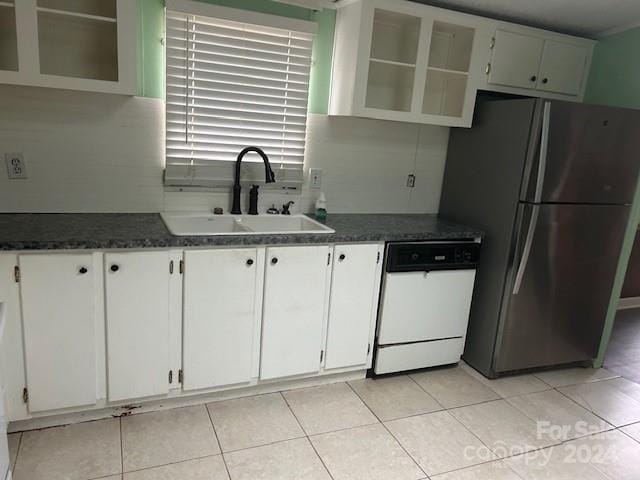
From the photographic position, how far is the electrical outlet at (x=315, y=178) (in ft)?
9.52

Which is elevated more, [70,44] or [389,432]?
[70,44]

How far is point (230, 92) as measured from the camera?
2.60 metres

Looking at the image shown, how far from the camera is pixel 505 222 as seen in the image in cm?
271

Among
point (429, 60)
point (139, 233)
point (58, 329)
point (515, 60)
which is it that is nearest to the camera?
point (58, 329)

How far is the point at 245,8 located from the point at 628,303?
4.27 metres

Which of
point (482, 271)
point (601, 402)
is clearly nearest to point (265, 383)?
point (482, 271)

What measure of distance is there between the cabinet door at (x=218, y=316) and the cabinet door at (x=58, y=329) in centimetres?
41

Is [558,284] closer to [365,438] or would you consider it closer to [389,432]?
[389,432]

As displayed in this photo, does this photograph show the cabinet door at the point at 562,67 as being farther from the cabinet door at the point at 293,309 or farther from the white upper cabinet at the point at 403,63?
the cabinet door at the point at 293,309

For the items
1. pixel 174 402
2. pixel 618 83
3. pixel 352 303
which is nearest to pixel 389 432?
pixel 352 303

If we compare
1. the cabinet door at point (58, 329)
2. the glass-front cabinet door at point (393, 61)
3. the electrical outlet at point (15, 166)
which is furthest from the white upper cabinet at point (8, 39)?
the glass-front cabinet door at point (393, 61)

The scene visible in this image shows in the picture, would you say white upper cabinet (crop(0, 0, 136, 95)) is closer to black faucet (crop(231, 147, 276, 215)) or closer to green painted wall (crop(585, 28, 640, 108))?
black faucet (crop(231, 147, 276, 215))

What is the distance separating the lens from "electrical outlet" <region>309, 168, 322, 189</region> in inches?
114

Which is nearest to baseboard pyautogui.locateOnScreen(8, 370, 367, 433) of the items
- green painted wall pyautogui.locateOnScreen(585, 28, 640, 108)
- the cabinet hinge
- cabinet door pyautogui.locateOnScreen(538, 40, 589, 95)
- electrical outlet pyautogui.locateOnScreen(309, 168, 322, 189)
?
electrical outlet pyautogui.locateOnScreen(309, 168, 322, 189)
